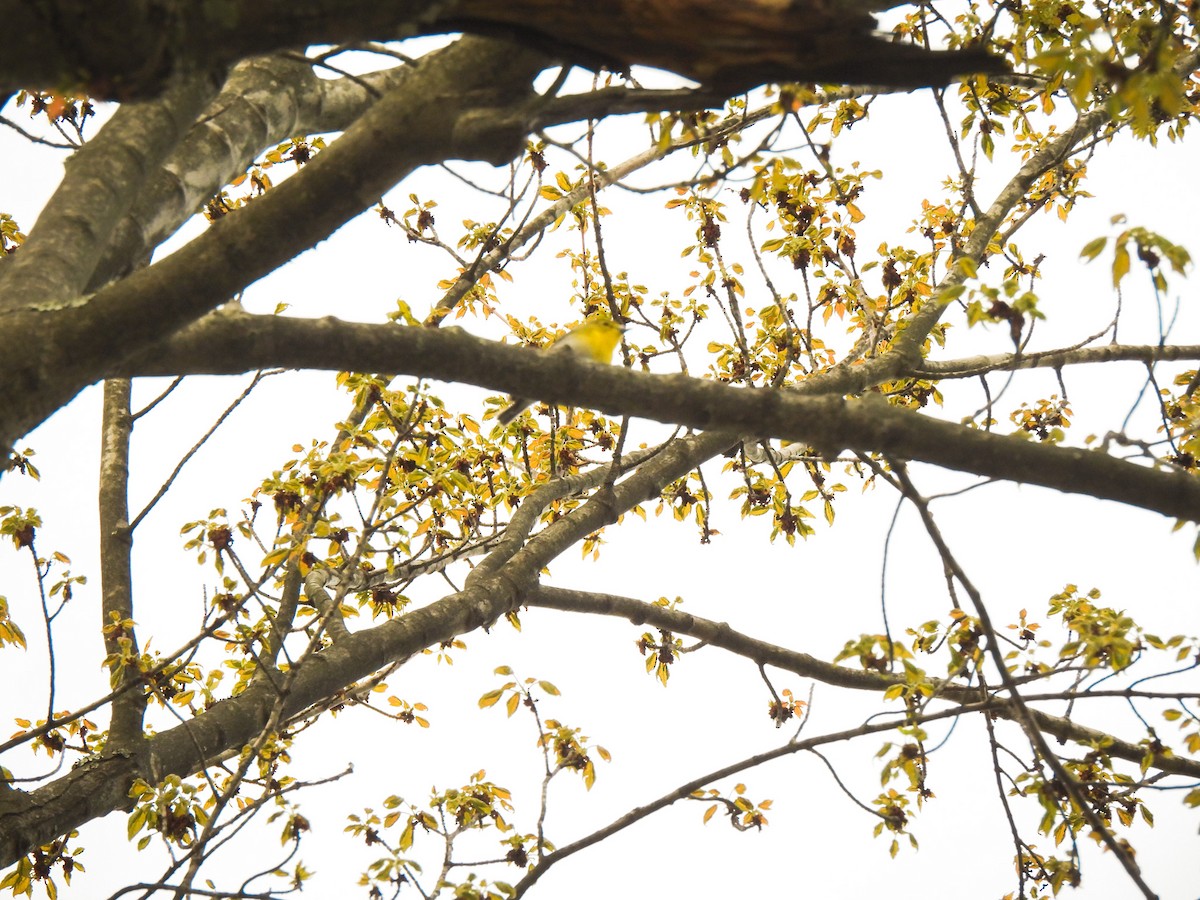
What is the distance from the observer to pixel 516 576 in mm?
3322

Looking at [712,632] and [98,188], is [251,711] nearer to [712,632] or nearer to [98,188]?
[98,188]

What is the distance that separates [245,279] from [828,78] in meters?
1.16

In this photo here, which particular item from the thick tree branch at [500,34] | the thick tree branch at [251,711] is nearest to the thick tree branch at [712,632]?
the thick tree branch at [251,711]

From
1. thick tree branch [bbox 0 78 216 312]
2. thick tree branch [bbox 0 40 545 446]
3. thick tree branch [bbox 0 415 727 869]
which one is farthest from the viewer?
thick tree branch [bbox 0 415 727 869]

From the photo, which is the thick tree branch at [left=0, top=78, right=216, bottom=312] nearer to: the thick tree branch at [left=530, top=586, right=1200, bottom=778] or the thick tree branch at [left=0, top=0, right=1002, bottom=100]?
the thick tree branch at [left=0, top=0, right=1002, bottom=100]

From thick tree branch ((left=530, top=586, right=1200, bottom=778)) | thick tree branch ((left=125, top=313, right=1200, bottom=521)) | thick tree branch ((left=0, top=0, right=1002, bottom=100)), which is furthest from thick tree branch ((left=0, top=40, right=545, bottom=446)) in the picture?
thick tree branch ((left=530, top=586, right=1200, bottom=778))

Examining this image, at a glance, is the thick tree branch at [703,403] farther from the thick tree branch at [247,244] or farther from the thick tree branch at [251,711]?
the thick tree branch at [251,711]

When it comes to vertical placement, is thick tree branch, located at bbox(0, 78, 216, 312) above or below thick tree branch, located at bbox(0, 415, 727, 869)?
above

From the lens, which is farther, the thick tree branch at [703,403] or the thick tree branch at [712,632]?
the thick tree branch at [712,632]

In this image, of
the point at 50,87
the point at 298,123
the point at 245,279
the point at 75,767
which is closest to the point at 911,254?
the point at 298,123

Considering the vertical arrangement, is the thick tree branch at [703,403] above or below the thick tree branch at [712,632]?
below

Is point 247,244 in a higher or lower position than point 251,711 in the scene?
higher

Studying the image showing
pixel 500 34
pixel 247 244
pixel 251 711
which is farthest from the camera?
pixel 251 711

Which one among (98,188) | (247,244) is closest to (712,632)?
(247,244)
